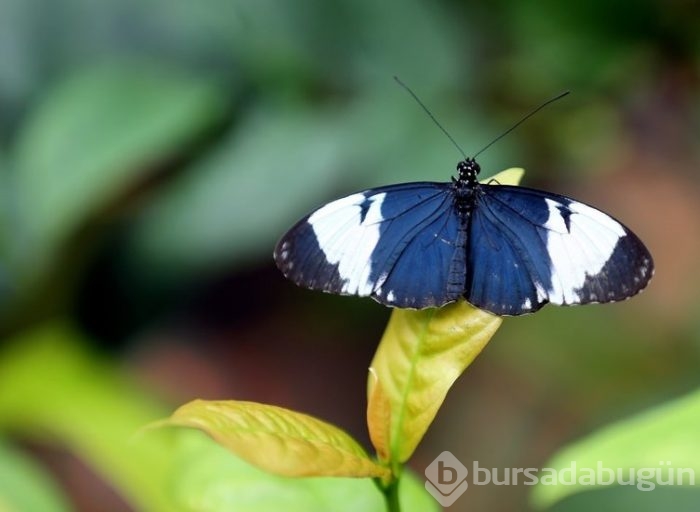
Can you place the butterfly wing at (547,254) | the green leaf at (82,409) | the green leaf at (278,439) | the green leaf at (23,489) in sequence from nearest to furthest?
1. the green leaf at (278,439)
2. the butterfly wing at (547,254)
3. the green leaf at (23,489)
4. the green leaf at (82,409)

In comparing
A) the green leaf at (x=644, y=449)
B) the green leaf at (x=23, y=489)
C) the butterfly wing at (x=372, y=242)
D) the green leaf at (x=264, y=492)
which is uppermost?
the butterfly wing at (x=372, y=242)

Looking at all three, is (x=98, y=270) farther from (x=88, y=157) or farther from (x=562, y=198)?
(x=562, y=198)

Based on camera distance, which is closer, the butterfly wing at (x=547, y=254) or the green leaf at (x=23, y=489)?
the butterfly wing at (x=547, y=254)

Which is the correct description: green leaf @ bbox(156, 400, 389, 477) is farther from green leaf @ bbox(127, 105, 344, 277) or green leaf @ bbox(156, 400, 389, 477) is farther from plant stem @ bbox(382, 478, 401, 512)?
green leaf @ bbox(127, 105, 344, 277)

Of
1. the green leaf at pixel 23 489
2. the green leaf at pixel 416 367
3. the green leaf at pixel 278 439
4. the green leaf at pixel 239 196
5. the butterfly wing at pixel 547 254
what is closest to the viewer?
the green leaf at pixel 278 439

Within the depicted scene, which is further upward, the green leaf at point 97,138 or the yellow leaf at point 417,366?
the green leaf at point 97,138

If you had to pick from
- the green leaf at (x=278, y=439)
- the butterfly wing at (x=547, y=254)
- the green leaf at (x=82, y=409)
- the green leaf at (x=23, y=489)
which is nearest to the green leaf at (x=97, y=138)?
the green leaf at (x=82, y=409)

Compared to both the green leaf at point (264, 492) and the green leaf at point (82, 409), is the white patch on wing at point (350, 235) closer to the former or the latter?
the green leaf at point (264, 492)

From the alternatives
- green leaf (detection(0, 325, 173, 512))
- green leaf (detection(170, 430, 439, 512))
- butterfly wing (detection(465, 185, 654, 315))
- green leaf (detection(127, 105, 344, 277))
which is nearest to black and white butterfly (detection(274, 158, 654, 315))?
butterfly wing (detection(465, 185, 654, 315))
